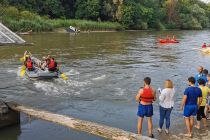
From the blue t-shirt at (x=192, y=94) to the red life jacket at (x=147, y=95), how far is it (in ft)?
3.53

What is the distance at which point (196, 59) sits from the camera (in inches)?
1379

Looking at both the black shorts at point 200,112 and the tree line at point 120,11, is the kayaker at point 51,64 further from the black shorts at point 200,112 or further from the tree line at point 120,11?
the tree line at point 120,11

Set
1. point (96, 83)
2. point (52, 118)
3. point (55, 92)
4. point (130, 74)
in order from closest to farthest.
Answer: point (52, 118)
point (55, 92)
point (96, 83)
point (130, 74)

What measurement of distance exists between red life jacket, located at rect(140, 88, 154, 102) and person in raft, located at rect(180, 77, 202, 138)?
3.27 feet

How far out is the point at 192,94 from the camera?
1109 centimetres

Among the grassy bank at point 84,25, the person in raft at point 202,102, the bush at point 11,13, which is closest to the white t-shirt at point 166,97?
the person in raft at point 202,102

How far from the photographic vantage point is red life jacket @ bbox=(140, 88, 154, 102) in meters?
10.9

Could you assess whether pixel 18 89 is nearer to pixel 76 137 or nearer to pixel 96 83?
pixel 96 83

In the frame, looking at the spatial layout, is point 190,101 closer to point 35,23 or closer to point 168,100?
point 168,100

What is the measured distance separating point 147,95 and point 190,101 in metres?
1.39

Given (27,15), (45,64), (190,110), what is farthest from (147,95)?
(27,15)

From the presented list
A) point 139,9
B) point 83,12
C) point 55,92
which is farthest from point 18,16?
point 55,92

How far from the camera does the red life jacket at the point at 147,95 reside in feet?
35.6

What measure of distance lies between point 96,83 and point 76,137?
9.46m
